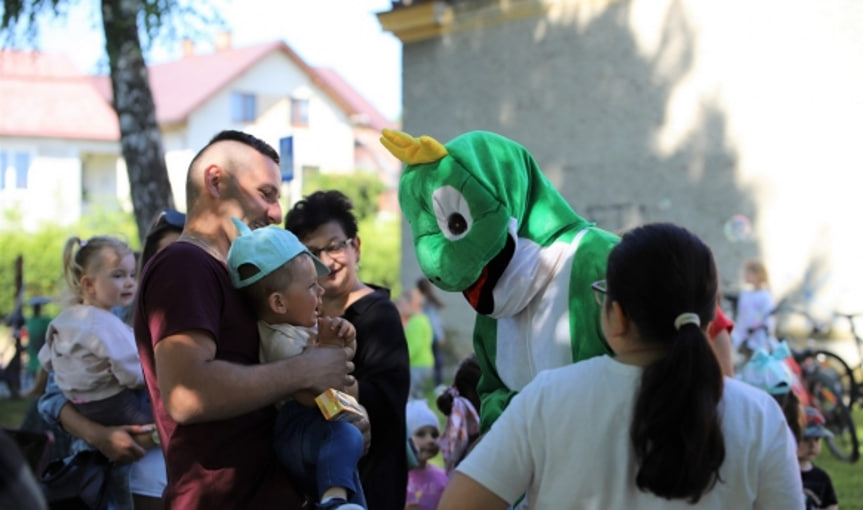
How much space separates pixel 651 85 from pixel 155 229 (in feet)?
39.1

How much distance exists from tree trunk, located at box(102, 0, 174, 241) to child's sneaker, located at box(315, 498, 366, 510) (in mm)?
7888

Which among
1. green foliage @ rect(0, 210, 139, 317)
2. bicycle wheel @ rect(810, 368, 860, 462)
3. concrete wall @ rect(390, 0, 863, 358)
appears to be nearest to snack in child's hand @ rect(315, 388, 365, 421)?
bicycle wheel @ rect(810, 368, 860, 462)

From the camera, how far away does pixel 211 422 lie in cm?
288

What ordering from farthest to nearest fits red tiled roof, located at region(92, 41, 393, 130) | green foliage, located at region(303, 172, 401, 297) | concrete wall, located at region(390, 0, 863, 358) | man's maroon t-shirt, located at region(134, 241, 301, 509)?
red tiled roof, located at region(92, 41, 393, 130) < green foliage, located at region(303, 172, 401, 297) < concrete wall, located at region(390, 0, 863, 358) < man's maroon t-shirt, located at region(134, 241, 301, 509)

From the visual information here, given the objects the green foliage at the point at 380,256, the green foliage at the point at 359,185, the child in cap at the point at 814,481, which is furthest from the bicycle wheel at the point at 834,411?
the green foliage at the point at 359,185

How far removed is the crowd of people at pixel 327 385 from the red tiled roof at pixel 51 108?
43.4 m

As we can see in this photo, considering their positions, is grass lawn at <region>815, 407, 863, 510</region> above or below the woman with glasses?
below

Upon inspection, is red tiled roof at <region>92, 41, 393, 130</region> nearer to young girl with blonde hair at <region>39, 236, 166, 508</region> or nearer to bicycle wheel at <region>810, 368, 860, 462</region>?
bicycle wheel at <region>810, 368, 860, 462</region>

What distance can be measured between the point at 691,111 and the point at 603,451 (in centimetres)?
1344

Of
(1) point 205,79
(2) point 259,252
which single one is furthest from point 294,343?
(1) point 205,79

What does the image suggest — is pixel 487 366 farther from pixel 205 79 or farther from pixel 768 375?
pixel 205 79

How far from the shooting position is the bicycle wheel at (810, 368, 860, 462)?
31.5 feet

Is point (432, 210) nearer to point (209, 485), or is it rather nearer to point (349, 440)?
point (349, 440)

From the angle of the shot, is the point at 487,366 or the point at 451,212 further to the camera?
the point at 487,366
